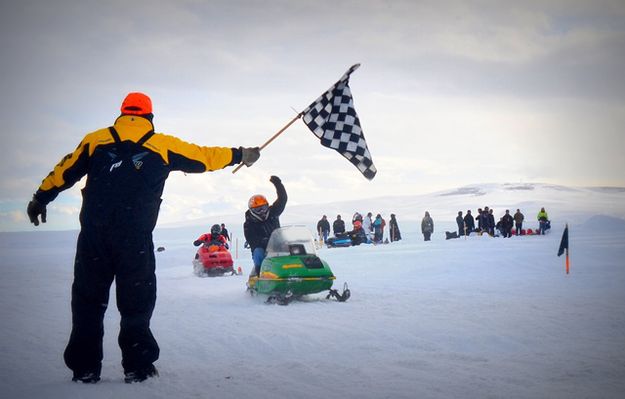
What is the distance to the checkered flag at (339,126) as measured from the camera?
279 inches

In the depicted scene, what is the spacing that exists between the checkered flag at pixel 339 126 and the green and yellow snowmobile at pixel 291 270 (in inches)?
89.6

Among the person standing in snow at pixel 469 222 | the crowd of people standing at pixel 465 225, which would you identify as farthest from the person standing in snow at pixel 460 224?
the person standing in snow at pixel 469 222

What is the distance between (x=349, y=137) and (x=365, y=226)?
66.3 ft

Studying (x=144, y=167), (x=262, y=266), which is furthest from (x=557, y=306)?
(x=144, y=167)

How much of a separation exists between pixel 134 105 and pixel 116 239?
1.02m

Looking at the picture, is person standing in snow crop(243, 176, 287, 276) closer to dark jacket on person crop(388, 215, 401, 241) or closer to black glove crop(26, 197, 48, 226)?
black glove crop(26, 197, 48, 226)

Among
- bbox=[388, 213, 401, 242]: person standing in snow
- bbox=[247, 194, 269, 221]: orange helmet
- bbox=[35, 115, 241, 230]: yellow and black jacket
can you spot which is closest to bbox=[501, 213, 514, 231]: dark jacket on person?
bbox=[388, 213, 401, 242]: person standing in snow

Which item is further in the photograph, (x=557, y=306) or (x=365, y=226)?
(x=365, y=226)

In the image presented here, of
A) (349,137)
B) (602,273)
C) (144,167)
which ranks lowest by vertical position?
(602,273)

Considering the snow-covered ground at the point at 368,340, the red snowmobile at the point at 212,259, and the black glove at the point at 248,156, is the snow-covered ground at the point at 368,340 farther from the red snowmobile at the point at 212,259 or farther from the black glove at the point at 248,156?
the red snowmobile at the point at 212,259

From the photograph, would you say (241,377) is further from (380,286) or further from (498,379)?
(380,286)

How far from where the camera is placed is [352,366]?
174 inches

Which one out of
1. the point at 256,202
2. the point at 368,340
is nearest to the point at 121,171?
the point at 368,340

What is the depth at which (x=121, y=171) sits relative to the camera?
3977mm
